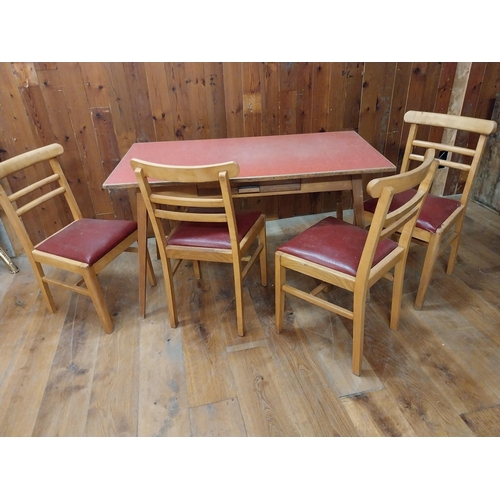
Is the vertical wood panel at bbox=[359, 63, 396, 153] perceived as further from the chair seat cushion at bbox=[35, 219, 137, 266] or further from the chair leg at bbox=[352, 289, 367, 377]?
the chair seat cushion at bbox=[35, 219, 137, 266]

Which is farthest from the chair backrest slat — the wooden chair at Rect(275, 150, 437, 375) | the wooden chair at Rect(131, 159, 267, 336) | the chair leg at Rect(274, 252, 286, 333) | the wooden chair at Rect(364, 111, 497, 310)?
the wooden chair at Rect(364, 111, 497, 310)

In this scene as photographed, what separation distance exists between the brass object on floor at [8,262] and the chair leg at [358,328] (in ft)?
7.16

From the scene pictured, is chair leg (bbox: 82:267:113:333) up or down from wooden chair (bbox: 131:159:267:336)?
down

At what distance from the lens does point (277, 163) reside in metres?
1.88

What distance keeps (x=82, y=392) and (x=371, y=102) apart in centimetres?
250

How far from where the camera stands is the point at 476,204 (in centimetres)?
312

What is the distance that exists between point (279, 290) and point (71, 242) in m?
1.05

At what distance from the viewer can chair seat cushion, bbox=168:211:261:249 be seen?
179 centimetres

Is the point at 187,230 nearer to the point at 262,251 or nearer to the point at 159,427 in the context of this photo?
the point at 262,251

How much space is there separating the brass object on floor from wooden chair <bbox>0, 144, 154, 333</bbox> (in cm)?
59

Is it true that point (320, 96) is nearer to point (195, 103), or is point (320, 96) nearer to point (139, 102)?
point (195, 103)

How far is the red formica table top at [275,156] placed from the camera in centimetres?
178

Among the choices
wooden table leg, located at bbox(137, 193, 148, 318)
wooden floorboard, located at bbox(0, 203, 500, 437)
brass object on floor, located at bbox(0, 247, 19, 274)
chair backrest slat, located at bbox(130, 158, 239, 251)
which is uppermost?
chair backrest slat, located at bbox(130, 158, 239, 251)

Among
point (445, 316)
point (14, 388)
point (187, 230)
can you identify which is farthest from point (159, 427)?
point (445, 316)
